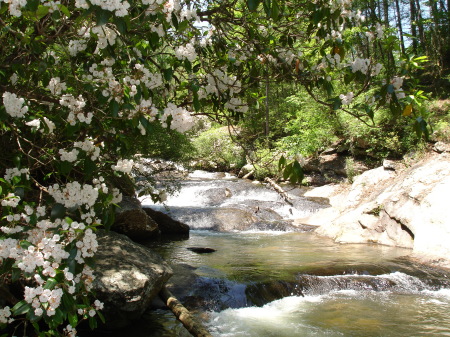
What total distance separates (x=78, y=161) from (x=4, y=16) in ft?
3.77

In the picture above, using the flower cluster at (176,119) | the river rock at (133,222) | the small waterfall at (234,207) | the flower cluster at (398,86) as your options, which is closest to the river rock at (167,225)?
the small waterfall at (234,207)

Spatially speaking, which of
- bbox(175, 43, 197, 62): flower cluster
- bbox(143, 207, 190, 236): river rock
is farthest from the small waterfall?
bbox(175, 43, 197, 62): flower cluster

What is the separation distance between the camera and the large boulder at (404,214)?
7.34 meters

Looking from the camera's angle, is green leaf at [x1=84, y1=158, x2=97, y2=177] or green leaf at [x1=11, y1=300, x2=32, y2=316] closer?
green leaf at [x1=11, y1=300, x2=32, y2=316]

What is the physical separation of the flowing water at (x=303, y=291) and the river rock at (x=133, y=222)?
52 centimetres

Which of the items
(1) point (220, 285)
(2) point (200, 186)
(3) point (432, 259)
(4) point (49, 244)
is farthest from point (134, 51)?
(2) point (200, 186)

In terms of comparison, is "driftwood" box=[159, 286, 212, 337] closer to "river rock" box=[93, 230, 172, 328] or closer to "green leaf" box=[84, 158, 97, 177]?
"river rock" box=[93, 230, 172, 328]

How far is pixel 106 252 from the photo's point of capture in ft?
14.3

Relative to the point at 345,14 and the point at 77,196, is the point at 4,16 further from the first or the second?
the point at 345,14

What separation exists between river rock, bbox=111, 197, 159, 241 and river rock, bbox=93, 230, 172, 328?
3247mm

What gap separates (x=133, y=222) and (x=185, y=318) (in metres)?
5.10

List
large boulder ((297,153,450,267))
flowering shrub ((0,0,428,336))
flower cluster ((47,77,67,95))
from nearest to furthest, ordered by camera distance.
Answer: flowering shrub ((0,0,428,336)), flower cluster ((47,77,67,95)), large boulder ((297,153,450,267))

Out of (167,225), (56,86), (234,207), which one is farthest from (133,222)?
(56,86)

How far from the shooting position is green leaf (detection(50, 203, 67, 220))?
1735 mm
